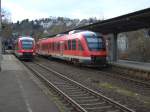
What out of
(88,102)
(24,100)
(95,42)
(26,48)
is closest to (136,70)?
(95,42)

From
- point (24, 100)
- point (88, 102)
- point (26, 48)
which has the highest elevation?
point (26, 48)

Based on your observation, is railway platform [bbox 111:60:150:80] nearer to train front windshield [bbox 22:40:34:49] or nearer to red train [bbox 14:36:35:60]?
red train [bbox 14:36:35:60]

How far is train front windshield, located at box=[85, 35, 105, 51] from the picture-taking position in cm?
2998

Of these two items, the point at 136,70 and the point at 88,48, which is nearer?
the point at 136,70

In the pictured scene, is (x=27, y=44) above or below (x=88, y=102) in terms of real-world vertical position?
above

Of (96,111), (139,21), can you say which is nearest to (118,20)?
(139,21)

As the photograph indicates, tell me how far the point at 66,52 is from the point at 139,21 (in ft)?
32.2

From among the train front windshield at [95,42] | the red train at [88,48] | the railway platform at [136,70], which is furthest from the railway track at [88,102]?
the train front windshield at [95,42]

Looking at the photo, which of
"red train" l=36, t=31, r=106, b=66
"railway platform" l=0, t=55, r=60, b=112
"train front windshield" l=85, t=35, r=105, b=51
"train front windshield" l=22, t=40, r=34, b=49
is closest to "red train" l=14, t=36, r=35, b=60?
"train front windshield" l=22, t=40, r=34, b=49

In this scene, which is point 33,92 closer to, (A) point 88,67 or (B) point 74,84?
(B) point 74,84

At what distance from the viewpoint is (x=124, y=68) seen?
1139 inches

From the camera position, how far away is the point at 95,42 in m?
30.3

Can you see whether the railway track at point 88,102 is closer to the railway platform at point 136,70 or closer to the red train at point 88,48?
the railway platform at point 136,70

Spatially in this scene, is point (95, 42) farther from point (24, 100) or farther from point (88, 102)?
point (24, 100)
